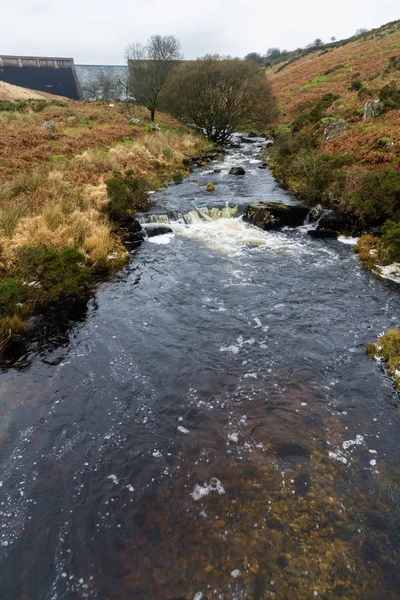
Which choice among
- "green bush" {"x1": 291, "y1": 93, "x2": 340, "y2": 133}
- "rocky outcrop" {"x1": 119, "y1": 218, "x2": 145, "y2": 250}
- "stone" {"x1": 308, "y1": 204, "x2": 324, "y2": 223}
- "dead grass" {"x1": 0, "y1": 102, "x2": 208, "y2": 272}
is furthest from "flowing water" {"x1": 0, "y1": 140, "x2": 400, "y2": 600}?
"green bush" {"x1": 291, "y1": 93, "x2": 340, "y2": 133}

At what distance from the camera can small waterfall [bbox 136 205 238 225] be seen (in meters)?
15.2

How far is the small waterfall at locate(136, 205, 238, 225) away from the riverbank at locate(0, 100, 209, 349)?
3.65 feet

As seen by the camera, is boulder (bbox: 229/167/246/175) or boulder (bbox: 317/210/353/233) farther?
boulder (bbox: 229/167/246/175)

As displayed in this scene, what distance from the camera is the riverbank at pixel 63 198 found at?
8.89m

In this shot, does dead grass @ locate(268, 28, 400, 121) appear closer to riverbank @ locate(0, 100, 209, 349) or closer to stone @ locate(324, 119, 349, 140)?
stone @ locate(324, 119, 349, 140)

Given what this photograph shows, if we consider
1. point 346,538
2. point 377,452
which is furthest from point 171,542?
point 377,452

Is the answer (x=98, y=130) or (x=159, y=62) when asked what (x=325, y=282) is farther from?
(x=159, y=62)

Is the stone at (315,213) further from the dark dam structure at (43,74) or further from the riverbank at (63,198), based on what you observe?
the dark dam structure at (43,74)

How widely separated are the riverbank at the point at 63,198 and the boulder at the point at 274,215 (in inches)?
211

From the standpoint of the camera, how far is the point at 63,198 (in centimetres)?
1330

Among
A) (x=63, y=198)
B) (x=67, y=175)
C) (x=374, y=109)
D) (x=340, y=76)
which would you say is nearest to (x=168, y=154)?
(x=67, y=175)

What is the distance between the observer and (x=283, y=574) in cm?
382

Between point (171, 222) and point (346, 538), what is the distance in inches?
529

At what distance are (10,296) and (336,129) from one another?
22755 mm
